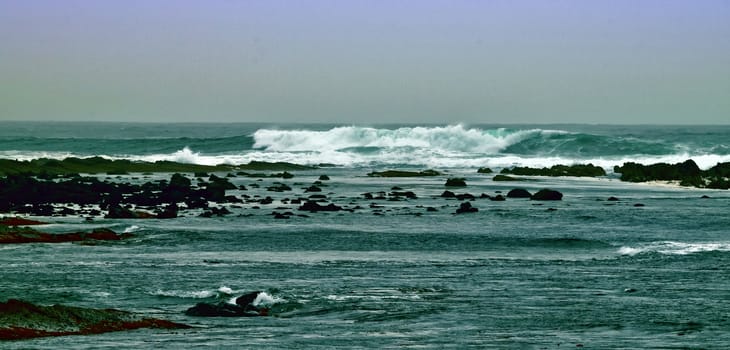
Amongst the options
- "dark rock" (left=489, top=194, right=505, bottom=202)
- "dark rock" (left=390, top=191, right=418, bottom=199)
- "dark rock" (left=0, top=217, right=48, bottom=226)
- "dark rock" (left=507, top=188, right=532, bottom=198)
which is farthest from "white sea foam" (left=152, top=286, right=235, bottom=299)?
"dark rock" (left=507, top=188, right=532, bottom=198)

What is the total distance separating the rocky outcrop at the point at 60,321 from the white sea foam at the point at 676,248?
1683 cm

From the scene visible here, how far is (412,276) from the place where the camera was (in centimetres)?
2848

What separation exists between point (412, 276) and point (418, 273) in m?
0.69

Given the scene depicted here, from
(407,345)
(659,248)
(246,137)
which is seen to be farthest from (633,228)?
(246,137)

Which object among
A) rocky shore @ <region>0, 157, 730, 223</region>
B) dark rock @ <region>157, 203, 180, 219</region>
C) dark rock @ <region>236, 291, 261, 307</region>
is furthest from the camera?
rocky shore @ <region>0, 157, 730, 223</region>

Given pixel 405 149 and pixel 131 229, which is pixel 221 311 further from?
pixel 405 149

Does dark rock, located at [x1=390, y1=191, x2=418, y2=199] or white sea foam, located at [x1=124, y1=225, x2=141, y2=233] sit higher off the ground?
white sea foam, located at [x1=124, y1=225, x2=141, y2=233]

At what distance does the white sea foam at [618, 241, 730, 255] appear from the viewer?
33.8 m

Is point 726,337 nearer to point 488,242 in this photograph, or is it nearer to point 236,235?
point 488,242

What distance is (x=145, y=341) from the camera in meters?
19.0

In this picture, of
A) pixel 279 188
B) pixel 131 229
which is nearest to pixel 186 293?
pixel 131 229

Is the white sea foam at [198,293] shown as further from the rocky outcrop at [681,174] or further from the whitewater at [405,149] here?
the whitewater at [405,149]

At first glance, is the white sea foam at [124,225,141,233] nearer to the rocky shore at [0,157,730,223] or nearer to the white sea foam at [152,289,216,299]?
the rocky shore at [0,157,730,223]

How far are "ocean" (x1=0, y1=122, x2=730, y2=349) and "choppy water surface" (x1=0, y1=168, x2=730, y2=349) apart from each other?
0.20 ft
